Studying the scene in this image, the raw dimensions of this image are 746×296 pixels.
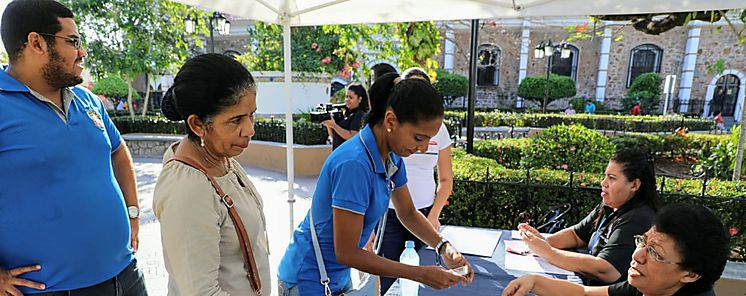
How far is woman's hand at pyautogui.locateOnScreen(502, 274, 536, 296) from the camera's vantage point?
1665 millimetres

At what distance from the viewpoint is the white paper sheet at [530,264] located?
1.98 meters

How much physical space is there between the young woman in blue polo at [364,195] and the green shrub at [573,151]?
14.5ft

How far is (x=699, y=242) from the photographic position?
130 cm

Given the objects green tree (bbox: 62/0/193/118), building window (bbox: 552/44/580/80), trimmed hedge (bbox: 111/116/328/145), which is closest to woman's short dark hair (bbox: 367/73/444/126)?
trimmed hedge (bbox: 111/116/328/145)

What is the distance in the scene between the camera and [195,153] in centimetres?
113

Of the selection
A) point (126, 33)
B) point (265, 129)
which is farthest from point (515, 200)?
point (126, 33)

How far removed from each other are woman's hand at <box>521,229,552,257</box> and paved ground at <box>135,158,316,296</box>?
204cm

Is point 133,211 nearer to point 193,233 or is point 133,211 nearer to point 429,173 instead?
point 193,233

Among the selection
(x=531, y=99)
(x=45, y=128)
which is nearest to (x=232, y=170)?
(x=45, y=128)

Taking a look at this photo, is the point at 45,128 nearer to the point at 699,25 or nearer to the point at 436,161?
the point at 436,161

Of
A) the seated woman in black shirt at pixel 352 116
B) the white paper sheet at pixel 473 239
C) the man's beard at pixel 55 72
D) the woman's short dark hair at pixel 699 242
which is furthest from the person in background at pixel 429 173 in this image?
the seated woman in black shirt at pixel 352 116

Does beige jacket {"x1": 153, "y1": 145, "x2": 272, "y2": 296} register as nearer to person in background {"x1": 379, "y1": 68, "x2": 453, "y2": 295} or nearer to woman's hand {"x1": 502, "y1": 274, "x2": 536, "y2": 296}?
woman's hand {"x1": 502, "y1": 274, "x2": 536, "y2": 296}

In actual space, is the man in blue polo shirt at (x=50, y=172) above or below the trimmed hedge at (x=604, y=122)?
above

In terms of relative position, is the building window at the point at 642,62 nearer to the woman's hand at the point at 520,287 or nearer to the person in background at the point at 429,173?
the person in background at the point at 429,173
